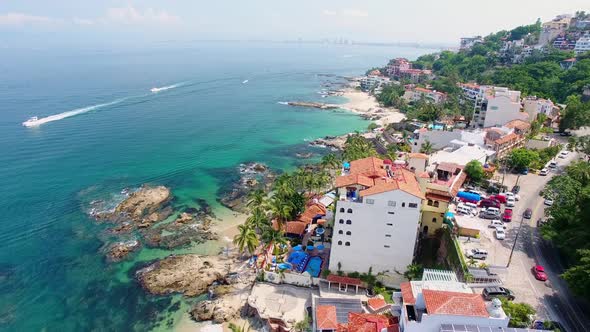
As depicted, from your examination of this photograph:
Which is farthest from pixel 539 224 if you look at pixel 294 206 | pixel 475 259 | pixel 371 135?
pixel 371 135

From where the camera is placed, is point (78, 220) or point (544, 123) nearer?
point (78, 220)

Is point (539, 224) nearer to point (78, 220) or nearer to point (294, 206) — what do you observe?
point (294, 206)

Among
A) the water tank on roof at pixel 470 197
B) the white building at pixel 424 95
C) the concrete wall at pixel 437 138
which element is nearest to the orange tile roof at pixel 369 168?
the water tank on roof at pixel 470 197

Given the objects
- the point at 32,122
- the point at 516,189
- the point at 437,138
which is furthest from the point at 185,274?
the point at 32,122

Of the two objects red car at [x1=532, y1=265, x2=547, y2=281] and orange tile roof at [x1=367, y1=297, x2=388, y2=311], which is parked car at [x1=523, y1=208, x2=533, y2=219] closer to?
red car at [x1=532, y1=265, x2=547, y2=281]

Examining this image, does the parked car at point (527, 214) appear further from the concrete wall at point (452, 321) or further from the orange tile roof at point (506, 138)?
the concrete wall at point (452, 321)

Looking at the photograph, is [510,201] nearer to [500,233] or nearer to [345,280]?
[500,233]

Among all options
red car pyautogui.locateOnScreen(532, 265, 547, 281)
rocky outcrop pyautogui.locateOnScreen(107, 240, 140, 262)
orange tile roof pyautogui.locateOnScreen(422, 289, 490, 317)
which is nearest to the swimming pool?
orange tile roof pyautogui.locateOnScreen(422, 289, 490, 317)
